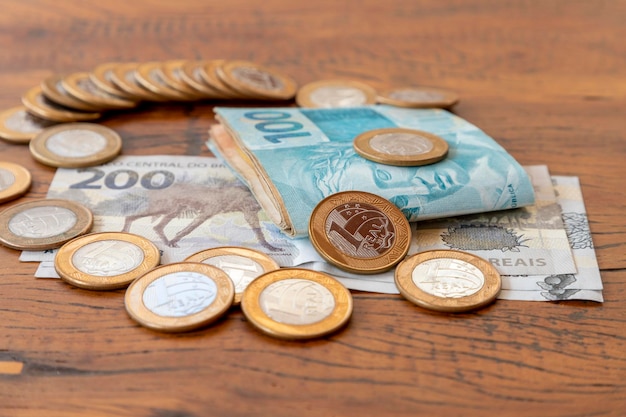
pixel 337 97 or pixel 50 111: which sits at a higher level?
pixel 50 111

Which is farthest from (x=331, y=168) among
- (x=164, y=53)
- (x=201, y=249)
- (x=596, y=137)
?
(x=164, y=53)

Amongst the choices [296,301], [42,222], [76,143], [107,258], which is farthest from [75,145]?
[296,301]

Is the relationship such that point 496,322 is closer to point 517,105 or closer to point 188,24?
point 517,105

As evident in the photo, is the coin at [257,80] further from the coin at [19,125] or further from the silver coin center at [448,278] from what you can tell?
the silver coin center at [448,278]

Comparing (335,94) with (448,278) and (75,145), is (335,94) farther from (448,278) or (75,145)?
(448,278)

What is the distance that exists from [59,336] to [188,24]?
1.22 m

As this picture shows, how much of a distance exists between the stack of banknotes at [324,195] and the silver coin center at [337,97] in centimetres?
25

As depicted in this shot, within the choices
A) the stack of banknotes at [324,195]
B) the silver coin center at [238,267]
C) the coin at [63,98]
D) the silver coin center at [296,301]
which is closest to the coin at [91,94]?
the coin at [63,98]

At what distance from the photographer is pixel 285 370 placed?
0.87 m

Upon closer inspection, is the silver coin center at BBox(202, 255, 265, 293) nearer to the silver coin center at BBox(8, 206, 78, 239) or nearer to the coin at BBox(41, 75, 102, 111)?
the silver coin center at BBox(8, 206, 78, 239)

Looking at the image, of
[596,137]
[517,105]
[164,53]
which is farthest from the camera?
[164,53]

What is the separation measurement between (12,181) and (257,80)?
0.59 metres

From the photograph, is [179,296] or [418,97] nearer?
[179,296]

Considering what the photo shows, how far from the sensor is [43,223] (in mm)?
1129
